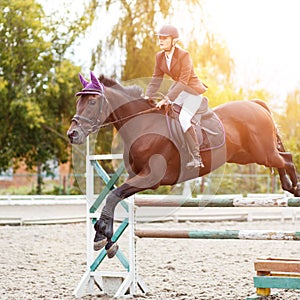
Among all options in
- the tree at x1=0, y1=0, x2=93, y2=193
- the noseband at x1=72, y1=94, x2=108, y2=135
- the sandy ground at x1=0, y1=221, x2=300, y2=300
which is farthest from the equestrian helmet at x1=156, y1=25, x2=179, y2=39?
the tree at x1=0, y1=0, x2=93, y2=193

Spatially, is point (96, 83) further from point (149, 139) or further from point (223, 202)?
point (223, 202)

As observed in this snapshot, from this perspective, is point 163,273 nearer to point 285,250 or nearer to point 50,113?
point 285,250

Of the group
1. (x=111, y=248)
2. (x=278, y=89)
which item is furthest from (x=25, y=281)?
(x=278, y=89)

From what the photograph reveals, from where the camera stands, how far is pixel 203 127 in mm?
5621

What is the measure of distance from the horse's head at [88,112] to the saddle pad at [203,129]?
1.97ft

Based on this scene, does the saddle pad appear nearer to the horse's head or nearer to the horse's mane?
the horse's mane

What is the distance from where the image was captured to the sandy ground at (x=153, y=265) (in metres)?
6.39

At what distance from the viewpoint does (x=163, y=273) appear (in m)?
7.63

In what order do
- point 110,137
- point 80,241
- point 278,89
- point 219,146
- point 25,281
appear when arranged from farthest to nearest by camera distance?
1. point 278,89
2. point 110,137
3. point 80,241
4. point 25,281
5. point 219,146

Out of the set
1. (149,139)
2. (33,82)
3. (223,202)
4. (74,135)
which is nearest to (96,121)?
(74,135)

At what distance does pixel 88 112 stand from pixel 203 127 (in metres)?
1.13

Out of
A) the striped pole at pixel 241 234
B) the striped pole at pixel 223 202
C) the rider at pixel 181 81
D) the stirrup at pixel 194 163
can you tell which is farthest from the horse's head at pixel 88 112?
the striped pole at pixel 241 234

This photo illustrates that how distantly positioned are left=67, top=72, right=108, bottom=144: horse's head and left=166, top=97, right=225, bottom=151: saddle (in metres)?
0.60

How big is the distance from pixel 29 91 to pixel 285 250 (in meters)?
11.8
